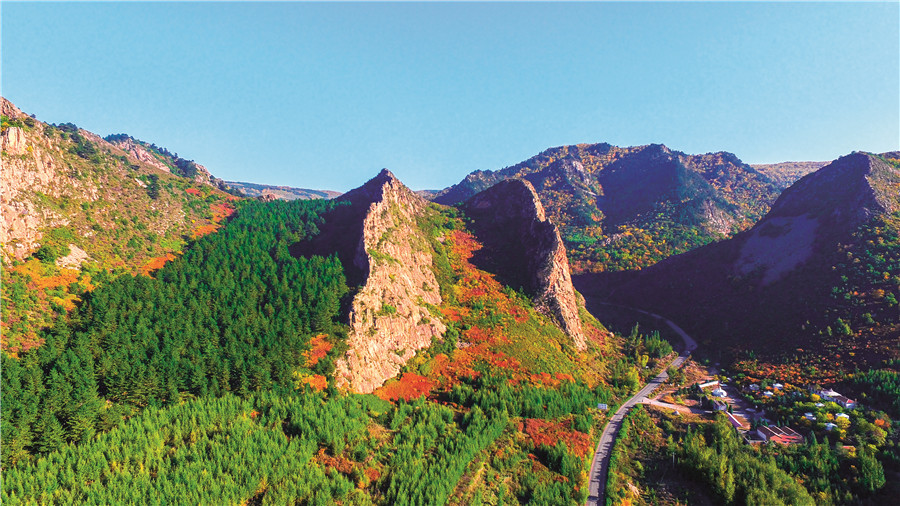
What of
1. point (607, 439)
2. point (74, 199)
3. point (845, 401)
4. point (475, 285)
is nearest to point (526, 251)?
point (475, 285)

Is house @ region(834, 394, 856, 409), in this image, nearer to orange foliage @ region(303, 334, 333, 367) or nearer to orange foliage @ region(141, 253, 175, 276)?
orange foliage @ region(303, 334, 333, 367)

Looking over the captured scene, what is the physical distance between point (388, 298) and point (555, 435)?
139 feet

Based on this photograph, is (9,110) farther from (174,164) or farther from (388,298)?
(174,164)

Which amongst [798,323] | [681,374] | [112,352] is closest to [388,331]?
[112,352]

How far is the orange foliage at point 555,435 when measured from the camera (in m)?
60.2

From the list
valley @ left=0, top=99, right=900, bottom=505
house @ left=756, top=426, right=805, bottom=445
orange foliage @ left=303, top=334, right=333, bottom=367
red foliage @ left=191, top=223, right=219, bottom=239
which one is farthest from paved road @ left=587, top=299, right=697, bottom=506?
red foliage @ left=191, top=223, right=219, bottom=239

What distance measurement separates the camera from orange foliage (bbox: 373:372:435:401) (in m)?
63.6

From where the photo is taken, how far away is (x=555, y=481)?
173ft

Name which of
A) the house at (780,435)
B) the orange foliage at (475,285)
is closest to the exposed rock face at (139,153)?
the orange foliage at (475,285)

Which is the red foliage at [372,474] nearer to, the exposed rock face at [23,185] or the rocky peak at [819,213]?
the exposed rock face at [23,185]

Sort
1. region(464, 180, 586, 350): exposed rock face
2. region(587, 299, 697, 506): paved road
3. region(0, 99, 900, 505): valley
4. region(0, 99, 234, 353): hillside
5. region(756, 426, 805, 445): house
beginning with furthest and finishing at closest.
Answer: region(464, 180, 586, 350): exposed rock face, region(756, 426, 805, 445): house, region(0, 99, 234, 353): hillside, region(587, 299, 697, 506): paved road, region(0, 99, 900, 505): valley

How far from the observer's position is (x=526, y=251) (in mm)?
118938

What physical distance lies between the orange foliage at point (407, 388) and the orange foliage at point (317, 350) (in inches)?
459

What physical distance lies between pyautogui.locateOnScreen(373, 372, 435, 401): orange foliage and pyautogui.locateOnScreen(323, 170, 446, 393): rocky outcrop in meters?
1.78
